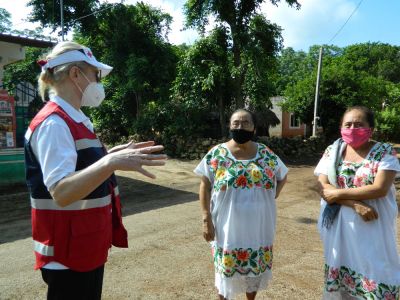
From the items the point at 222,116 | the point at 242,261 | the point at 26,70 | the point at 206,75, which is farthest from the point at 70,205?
the point at 26,70

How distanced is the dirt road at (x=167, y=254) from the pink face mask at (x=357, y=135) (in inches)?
63.8

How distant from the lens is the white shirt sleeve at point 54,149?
1.62 m

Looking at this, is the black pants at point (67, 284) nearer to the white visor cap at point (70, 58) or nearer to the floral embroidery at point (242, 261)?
the white visor cap at point (70, 58)

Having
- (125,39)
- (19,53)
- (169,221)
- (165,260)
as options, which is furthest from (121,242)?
(125,39)

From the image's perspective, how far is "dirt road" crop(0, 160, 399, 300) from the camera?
3855 mm

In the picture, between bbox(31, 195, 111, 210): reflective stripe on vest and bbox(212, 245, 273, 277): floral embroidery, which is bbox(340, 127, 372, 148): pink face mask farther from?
bbox(31, 195, 111, 210): reflective stripe on vest

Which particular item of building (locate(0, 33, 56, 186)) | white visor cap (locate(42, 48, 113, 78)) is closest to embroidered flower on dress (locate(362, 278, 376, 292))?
white visor cap (locate(42, 48, 113, 78))

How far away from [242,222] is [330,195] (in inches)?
28.2

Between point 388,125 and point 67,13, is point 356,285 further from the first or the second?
point 388,125

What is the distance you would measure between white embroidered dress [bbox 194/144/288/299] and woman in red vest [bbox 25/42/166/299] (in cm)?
137

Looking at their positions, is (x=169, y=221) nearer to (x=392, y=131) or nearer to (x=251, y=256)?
(x=251, y=256)

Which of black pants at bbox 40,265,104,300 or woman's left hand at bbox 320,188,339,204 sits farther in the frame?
woman's left hand at bbox 320,188,339,204

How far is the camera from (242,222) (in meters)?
3.17

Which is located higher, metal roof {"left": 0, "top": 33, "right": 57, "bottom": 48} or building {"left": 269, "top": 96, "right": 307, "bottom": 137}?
metal roof {"left": 0, "top": 33, "right": 57, "bottom": 48}
